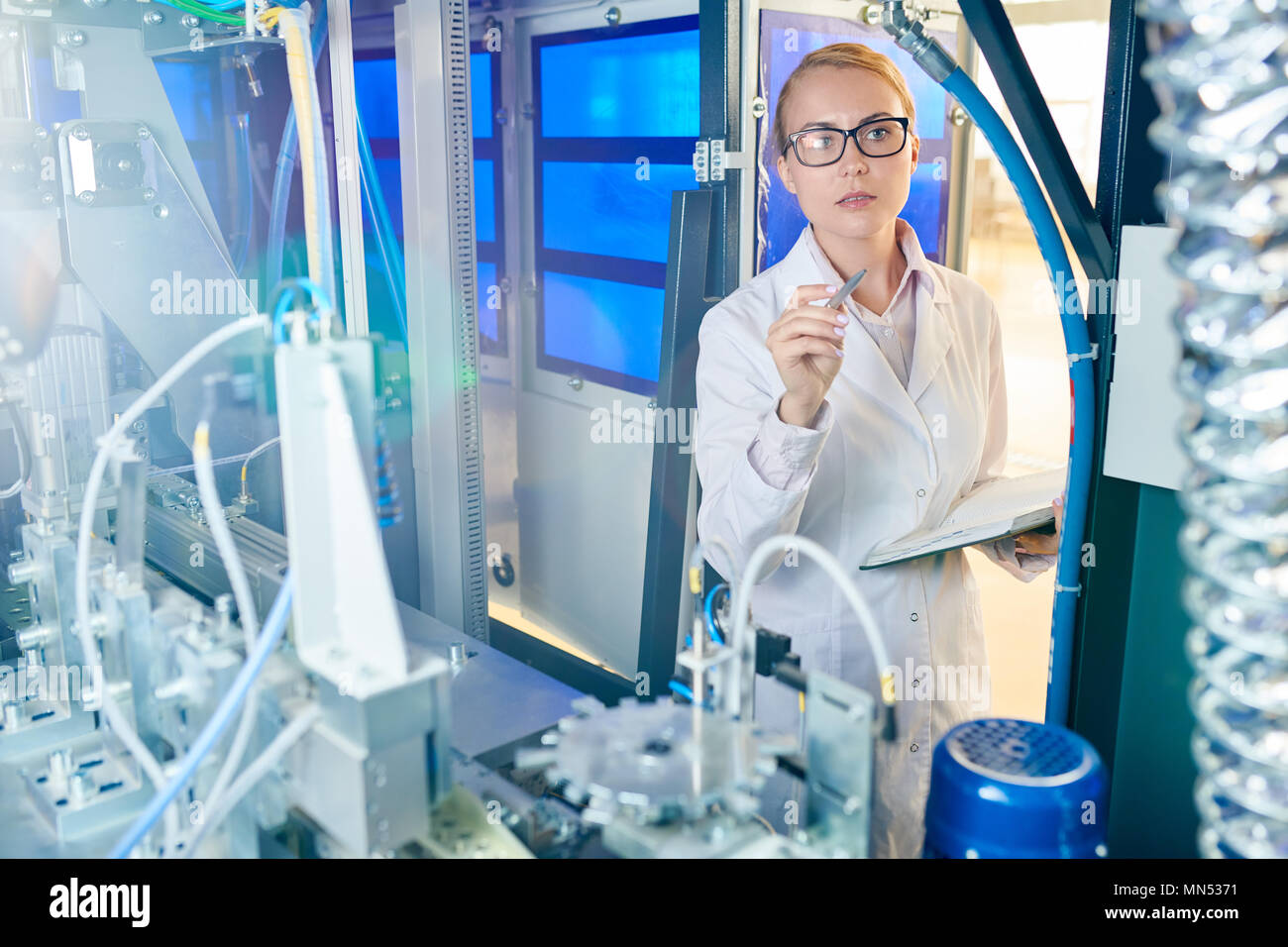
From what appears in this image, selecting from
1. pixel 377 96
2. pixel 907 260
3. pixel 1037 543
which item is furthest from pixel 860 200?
pixel 377 96

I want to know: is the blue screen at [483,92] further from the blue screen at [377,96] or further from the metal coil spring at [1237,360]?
the metal coil spring at [1237,360]

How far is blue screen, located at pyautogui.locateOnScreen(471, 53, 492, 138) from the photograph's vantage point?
9.68ft

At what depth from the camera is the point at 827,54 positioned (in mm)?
1666

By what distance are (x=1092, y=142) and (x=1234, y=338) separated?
9.31 feet

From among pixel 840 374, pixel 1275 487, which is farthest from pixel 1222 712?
pixel 840 374

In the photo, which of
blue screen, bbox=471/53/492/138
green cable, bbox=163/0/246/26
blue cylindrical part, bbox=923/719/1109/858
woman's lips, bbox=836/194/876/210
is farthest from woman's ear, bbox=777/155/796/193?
blue screen, bbox=471/53/492/138

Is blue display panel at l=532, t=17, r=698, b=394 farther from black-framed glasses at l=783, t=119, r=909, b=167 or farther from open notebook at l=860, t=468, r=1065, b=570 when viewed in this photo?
open notebook at l=860, t=468, r=1065, b=570

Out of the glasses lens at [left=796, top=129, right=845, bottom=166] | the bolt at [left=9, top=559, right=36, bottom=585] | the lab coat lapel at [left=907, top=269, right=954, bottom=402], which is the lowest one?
the bolt at [left=9, top=559, right=36, bottom=585]

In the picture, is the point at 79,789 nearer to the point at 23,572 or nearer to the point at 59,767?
the point at 59,767

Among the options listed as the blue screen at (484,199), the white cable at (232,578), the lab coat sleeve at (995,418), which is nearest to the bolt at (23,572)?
the white cable at (232,578)

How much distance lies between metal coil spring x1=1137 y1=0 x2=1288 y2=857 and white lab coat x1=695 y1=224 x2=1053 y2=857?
3.04 ft

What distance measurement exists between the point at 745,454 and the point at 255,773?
78 centimetres

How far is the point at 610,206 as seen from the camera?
2.69 m

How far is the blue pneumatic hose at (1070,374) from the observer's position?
121cm
